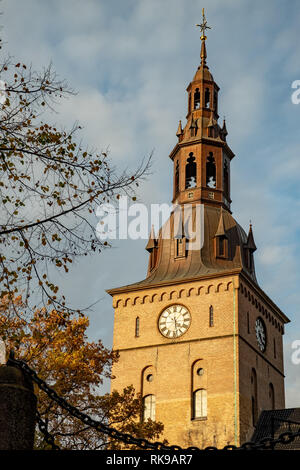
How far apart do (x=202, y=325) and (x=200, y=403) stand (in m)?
4.12

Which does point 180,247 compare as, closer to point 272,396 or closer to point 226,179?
point 226,179

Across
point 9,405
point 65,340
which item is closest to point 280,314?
point 65,340

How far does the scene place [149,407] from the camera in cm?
3962

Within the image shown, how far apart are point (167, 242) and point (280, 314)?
8.78 metres

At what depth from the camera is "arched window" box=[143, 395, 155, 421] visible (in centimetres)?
3922

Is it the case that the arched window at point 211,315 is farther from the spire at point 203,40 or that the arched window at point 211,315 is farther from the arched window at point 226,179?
the spire at point 203,40

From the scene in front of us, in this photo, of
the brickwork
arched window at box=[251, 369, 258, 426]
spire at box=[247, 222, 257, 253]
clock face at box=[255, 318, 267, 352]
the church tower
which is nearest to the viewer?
the brickwork

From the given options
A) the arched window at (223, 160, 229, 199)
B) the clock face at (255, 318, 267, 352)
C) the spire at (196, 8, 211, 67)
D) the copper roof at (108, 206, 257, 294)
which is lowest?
the clock face at (255, 318, 267, 352)

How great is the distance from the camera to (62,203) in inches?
472

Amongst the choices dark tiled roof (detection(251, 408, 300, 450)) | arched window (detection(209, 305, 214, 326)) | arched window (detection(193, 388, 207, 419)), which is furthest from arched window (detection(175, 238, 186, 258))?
dark tiled roof (detection(251, 408, 300, 450))

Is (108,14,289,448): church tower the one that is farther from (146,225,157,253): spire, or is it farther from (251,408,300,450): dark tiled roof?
(251,408,300,450): dark tiled roof

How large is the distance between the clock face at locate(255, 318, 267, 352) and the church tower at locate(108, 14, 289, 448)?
62mm

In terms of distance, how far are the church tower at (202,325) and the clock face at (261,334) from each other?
6 centimetres

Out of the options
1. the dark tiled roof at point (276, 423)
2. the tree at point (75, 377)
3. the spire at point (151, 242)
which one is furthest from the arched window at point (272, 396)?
the tree at point (75, 377)
